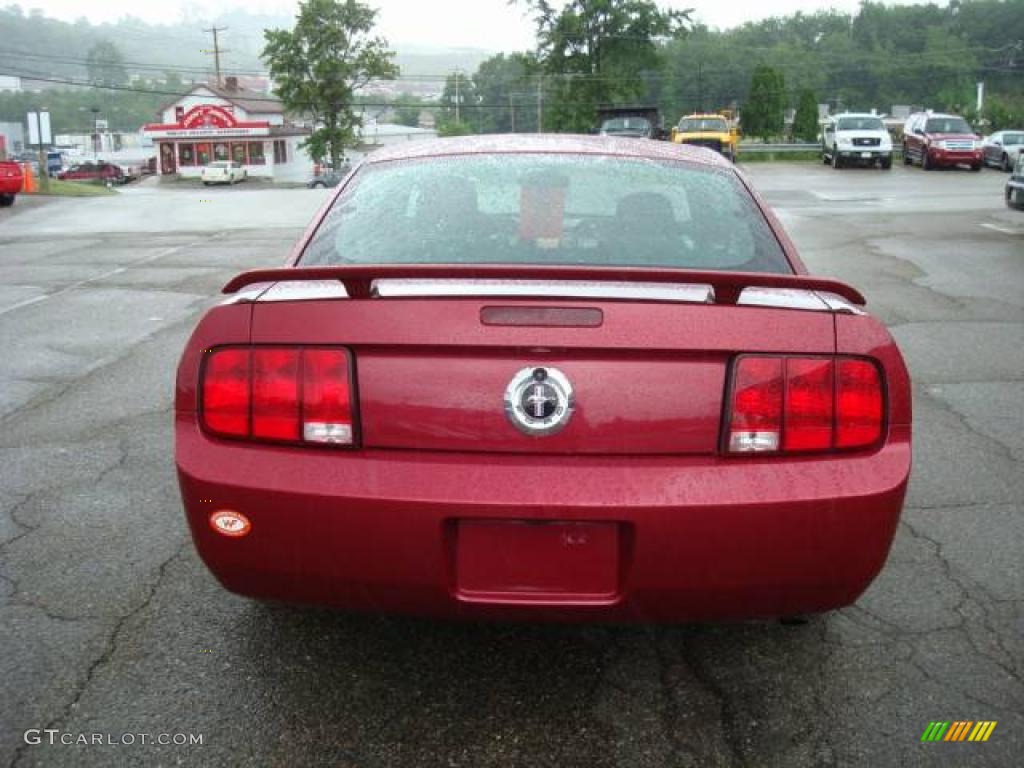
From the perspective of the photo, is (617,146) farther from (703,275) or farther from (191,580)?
(191,580)

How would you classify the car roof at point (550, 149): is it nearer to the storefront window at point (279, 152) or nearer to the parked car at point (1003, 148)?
the parked car at point (1003, 148)

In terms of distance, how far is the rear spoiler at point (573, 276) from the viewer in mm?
2395

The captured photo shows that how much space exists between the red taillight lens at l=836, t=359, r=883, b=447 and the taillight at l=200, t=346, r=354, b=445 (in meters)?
1.15

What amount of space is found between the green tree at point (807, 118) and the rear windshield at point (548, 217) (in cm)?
5443

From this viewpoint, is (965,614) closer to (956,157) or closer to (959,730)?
(959,730)

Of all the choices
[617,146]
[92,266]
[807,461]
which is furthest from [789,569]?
[92,266]

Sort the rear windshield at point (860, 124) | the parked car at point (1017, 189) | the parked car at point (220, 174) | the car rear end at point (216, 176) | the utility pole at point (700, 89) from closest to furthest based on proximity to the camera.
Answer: the parked car at point (1017, 189) → the rear windshield at point (860, 124) → the car rear end at point (216, 176) → the parked car at point (220, 174) → the utility pole at point (700, 89)

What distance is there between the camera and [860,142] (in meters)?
34.6

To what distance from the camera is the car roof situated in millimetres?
3633

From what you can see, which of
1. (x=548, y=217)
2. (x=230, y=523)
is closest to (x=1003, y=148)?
(x=548, y=217)

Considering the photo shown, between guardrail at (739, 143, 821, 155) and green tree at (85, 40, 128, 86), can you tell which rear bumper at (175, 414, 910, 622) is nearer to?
guardrail at (739, 143, 821, 155)

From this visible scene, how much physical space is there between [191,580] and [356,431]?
141 centimetres

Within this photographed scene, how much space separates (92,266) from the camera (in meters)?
13.3

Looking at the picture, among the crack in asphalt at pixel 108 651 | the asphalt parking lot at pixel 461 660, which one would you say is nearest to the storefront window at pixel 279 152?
the asphalt parking lot at pixel 461 660
